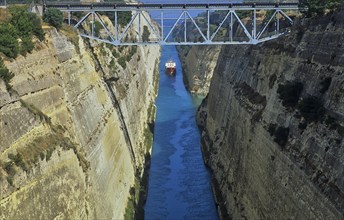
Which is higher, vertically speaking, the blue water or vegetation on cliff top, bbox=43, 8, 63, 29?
vegetation on cliff top, bbox=43, 8, 63, 29

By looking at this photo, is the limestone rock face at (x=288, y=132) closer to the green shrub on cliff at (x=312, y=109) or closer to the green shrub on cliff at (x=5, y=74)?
the green shrub on cliff at (x=312, y=109)

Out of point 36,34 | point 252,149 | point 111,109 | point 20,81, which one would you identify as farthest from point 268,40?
point 20,81

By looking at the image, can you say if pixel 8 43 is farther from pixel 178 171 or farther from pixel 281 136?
pixel 178 171

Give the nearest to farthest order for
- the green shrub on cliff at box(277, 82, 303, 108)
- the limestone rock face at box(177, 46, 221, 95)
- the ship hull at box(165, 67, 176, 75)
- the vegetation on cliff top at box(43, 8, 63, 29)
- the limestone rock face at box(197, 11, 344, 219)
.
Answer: the limestone rock face at box(197, 11, 344, 219) < the green shrub on cliff at box(277, 82, 303, 108) < the vegetation on cliff top at box(43, 8, 63, 29) < the limestone rock face at box(177, 46, 221, 95) < the ship hull at box(165, 67, 176, 75)

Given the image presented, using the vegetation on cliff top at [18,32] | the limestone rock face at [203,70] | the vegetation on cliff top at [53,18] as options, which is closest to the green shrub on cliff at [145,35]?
the limestone rock face at [203,70]

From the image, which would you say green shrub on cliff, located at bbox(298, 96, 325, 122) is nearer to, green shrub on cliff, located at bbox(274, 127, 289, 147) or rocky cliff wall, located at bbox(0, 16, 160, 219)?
green shrub on cliff, located at bbox(274, 127, 289, 147)

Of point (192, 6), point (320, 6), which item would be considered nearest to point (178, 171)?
point (192, 6)

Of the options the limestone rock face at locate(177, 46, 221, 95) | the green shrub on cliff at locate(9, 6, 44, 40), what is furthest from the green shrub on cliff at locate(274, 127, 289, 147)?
the limestone rock face at locate(177, 46, 221, 95)
